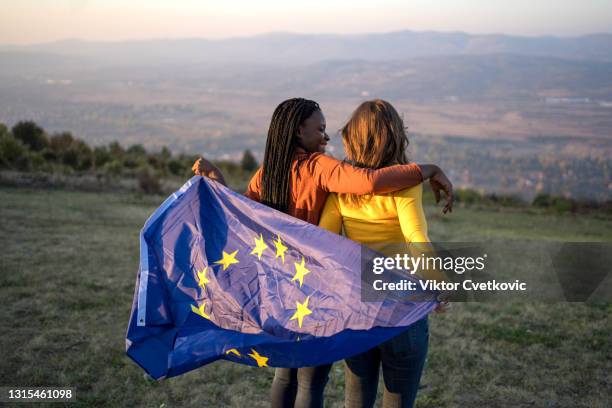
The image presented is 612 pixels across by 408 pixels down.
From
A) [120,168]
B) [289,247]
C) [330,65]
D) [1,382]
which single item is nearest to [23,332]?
[1,382]

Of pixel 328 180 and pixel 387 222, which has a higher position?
pixel 328 180

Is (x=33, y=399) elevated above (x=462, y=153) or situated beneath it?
elevated above

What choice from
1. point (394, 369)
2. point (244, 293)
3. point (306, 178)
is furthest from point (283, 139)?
point (394, 369)

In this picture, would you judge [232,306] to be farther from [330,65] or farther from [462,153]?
[330,65]

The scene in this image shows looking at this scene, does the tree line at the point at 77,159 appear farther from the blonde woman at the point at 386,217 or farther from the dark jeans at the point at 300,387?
the blonde woman at the point at 386,217

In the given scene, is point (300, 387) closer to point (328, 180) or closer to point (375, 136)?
point (328, 180)

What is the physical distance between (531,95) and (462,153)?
50096 mm

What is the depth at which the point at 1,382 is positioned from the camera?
15.2 feet

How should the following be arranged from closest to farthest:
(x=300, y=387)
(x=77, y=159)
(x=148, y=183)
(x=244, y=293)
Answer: (x=300, y=387) < (x=244, y=293) < (x=148, y=183) < (x=77, y=159)

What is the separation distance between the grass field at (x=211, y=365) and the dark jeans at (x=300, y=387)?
152 cm

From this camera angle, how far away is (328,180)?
2.71 meters

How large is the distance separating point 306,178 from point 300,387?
1179 millimetres

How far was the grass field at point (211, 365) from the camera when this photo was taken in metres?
4.68

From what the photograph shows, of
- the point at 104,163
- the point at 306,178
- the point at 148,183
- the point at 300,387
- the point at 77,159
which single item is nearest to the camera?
the point at 306,178
